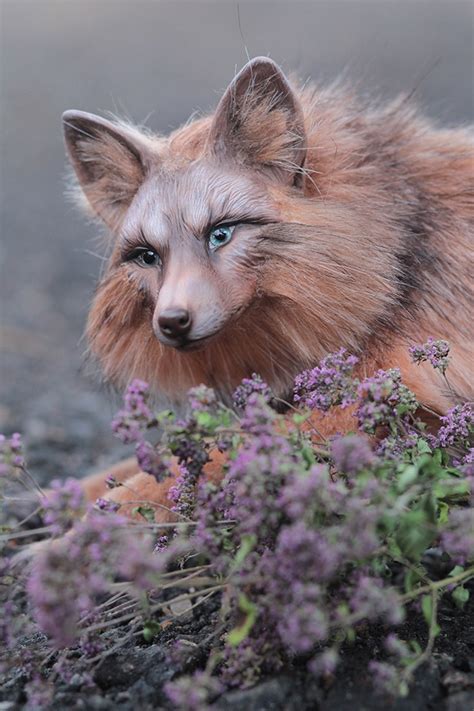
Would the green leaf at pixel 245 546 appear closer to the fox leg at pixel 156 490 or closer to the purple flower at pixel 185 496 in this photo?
the purple flower at pixel 185 496

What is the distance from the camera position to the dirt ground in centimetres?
698

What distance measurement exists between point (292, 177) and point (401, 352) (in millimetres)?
929

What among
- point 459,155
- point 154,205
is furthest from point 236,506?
point 459,155

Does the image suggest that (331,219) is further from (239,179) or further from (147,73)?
(147,73)

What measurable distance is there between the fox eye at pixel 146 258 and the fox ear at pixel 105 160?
1.28ft

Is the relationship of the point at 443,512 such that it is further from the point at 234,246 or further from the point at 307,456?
the point at 234,246

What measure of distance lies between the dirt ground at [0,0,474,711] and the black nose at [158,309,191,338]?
119 cm

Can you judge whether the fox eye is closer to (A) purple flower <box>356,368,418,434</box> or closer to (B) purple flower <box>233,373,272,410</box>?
(B) purple flower <box>233,373,272,410</box>

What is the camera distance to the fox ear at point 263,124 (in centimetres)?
388

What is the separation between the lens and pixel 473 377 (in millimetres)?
3785

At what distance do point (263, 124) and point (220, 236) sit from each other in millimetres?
591

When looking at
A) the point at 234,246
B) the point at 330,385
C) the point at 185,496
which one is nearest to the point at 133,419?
the point at 185,496

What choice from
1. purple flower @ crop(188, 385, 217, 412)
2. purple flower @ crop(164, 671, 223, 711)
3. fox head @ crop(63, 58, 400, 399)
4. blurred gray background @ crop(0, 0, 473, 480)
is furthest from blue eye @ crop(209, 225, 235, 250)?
blurred gray background @ crop(0, 0, 473, 480)

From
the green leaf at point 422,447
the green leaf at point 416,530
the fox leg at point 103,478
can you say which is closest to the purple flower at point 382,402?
the green leaf at point 422,447
